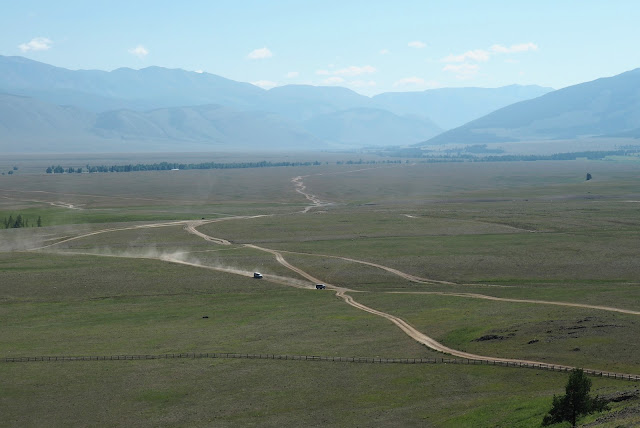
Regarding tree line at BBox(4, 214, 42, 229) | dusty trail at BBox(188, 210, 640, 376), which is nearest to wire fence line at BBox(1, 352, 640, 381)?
dusty trail at BBox(188, 210, 640, 376)

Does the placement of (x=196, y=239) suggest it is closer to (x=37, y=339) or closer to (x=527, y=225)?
(x=527, y=225)

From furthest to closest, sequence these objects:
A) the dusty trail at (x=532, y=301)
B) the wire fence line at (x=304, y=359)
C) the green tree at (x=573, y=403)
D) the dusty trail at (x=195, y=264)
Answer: the dusty trail at (x=195, y=264) < the dusty trail at (x=532, y=301) < the wire fence line at (x=304, y=359) < the green tree at (x=573, y=403)

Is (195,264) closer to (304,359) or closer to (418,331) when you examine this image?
(418,331)

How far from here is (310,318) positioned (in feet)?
241

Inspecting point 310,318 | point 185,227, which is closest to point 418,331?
point 310,318

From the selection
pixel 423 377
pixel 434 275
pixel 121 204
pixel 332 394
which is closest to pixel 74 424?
pixel 332 394

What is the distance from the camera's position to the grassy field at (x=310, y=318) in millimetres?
49688

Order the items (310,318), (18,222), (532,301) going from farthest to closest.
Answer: (18,222), (532,301), (310,318)

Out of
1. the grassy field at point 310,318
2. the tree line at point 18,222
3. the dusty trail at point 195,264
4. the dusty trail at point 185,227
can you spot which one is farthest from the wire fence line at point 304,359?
the tree line at point 18,222

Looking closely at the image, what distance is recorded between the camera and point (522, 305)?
75062mm

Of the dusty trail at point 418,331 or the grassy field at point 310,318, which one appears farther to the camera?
the dusty trail at point 418,331

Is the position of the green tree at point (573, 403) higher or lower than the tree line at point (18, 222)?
higher

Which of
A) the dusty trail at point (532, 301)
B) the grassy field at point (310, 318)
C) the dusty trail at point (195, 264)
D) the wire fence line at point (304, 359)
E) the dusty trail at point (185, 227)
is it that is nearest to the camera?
the grassy field at point (310, 318)

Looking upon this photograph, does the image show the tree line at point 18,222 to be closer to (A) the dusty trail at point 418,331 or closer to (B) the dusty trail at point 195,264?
(B) the dusty trail at point 195,264
